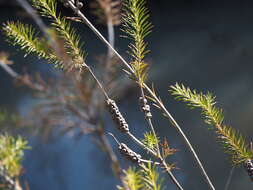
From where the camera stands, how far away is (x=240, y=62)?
1.21 m

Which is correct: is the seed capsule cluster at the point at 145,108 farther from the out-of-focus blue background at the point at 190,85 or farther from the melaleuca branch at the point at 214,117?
the out-of-focus blue background at the point at 190,85

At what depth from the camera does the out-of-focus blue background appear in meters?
1.19

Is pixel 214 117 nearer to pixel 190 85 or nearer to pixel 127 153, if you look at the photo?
pixel 127 153

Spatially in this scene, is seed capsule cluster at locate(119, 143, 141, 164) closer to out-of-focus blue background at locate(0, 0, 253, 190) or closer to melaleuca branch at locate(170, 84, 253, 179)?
melaleuca branch at locate(170, 84, 253, 179)

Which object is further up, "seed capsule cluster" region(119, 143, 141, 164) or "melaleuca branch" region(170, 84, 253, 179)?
"melaleuca branch" region(170, 84, 253, 179)

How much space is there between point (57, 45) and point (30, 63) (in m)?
1.30

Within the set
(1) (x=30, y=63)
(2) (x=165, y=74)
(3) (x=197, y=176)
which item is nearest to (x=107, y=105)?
(3) (x=197, y=176)

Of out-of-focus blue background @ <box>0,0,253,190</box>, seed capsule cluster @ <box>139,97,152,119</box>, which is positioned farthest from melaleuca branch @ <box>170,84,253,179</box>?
out-of-focus blue background @ <box>0,0,253,190</box>

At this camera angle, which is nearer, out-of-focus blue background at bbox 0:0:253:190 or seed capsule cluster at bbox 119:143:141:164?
seed capsule cluster at bbox 119:143:141:164

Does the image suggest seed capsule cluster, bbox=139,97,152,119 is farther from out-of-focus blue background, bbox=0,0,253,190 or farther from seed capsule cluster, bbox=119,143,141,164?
out-of-focus blue background, bbox=0,0,253,190

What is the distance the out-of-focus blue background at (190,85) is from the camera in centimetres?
119

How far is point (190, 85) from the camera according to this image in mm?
1247

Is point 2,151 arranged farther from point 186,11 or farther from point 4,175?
point 186,11

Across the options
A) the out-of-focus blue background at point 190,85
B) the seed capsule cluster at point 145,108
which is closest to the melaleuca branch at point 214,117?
the seed capsule cluster at point 145,108
